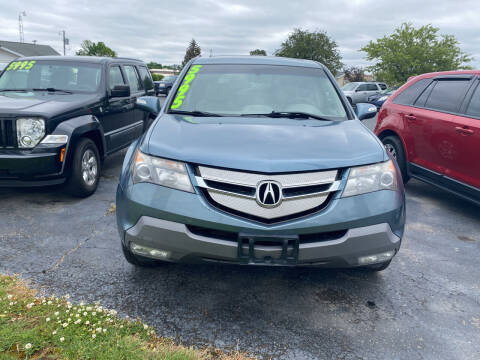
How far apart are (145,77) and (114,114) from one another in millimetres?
1941

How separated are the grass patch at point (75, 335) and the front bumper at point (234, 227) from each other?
0.48m

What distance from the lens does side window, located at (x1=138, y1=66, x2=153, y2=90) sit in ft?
23.4

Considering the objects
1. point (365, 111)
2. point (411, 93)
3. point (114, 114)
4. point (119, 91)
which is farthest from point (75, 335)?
point (411, 93)

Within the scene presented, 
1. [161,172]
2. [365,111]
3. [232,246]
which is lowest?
[232,246]

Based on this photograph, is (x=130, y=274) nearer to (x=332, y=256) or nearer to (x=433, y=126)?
(x=332, y=256)

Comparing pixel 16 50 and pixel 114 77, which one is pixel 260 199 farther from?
pixel 16 50

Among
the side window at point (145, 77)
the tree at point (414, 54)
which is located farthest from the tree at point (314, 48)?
the side window at point (145, 77)

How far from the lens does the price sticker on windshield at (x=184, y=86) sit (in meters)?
3.22

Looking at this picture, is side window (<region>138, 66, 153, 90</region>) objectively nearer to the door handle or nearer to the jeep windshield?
the jeep windshield

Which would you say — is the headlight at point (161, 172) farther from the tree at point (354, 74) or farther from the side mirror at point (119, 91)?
the tree at point (354, 74)

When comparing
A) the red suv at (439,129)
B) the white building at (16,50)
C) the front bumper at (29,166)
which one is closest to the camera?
the front bumper at (29,166)

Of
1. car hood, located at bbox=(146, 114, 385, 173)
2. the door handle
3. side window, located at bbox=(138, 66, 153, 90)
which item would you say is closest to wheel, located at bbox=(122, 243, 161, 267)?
car hood, located at bbox=(146, 114, 385, 173)

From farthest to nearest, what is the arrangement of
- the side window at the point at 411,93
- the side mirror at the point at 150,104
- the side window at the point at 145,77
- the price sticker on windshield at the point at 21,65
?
the side window at the point at 145,77, the price sticker on windshield at the point at 21,65, the side window at the point at 411,93, the side mirror at the point at 150,104

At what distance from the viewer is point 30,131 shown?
403cm
